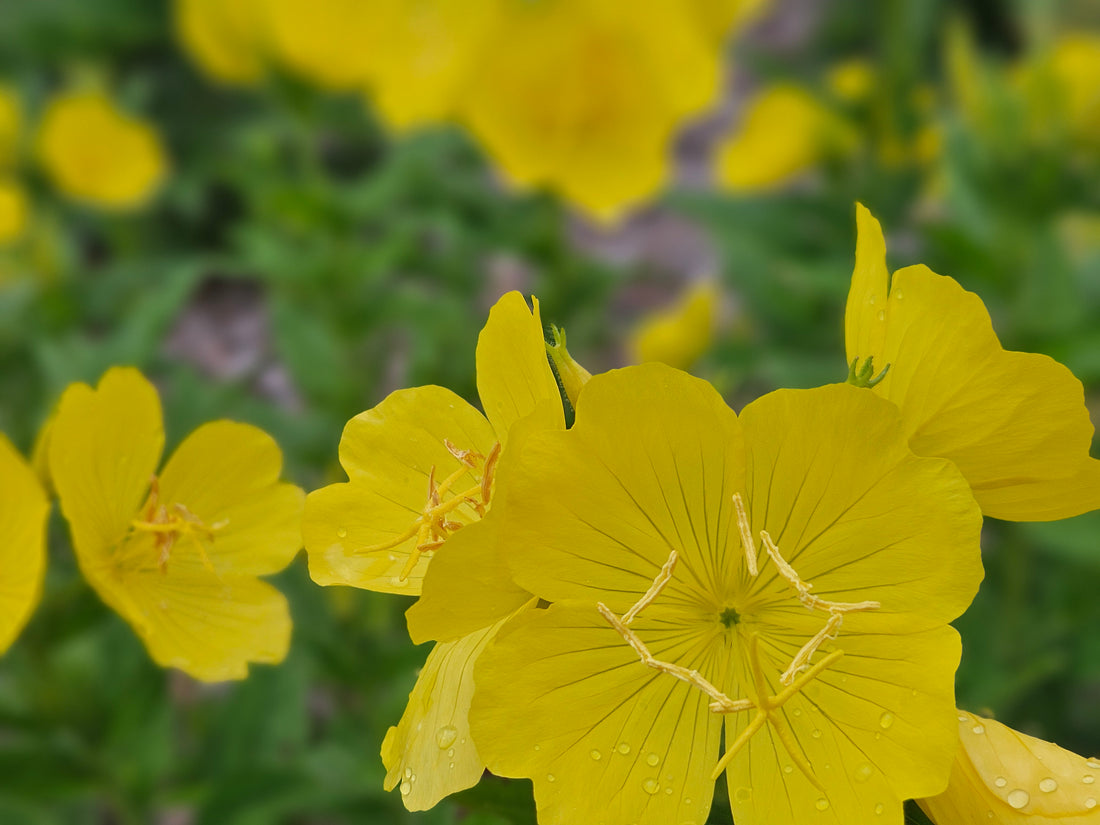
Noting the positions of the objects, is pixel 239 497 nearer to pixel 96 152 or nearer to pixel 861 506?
pixel 861 506

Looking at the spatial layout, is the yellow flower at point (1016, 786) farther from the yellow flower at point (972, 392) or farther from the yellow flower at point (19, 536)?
the yellow flower at point (19, 536)

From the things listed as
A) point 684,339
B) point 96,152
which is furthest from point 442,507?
point 96,152

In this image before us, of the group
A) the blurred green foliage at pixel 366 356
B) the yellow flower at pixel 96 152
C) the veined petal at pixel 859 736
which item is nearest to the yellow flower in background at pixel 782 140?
the blurred green foliage at pixel 366 356

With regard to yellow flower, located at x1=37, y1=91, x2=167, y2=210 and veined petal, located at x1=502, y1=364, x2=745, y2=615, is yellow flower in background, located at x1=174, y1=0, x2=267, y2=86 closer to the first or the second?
yellow flower, located at x1=37, y1=91, x2=167, y2=210

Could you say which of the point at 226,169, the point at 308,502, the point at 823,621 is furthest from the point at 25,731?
the point at 226,169

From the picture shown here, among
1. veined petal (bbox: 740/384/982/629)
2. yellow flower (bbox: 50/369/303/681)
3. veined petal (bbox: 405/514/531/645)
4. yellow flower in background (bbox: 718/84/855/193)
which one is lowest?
yellow flower in background (bbox: 718/84/855/193)

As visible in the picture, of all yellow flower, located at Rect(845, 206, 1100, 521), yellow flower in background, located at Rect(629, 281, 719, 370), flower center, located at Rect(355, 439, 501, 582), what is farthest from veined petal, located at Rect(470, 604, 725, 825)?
yellow flower in background, located at Rect(629, 281, 719, 370)
